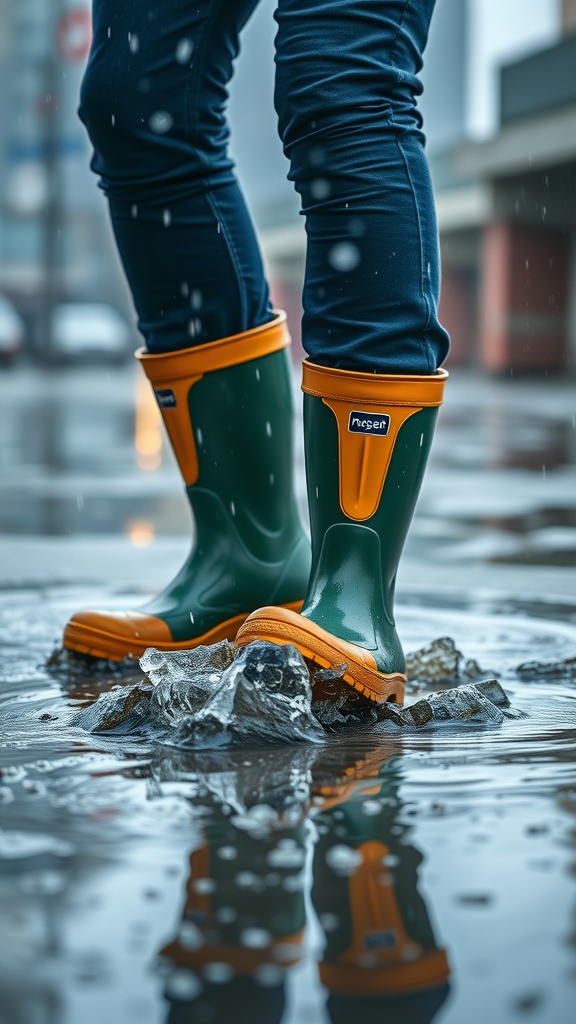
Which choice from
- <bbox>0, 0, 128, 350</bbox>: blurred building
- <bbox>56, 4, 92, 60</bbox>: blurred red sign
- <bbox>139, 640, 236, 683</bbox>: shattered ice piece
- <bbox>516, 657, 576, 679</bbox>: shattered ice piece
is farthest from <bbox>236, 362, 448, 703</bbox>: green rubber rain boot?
<bbox>0, 0, 128, 350</bbox>: blurred building

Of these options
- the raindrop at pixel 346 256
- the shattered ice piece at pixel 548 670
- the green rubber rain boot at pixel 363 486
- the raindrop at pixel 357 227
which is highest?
the raindrop at pixel 357 227

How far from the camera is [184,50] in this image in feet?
5.43

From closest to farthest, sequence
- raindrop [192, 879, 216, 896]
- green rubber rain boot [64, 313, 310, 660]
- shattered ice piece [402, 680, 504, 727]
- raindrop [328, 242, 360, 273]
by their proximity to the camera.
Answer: raindrop [192, 879, 216, 896] → shattered ice piece [402, 680, 504, 727] → raindrop [328, 242, 360, 273] → green rubber rain boot [64, 313, 310, 660]

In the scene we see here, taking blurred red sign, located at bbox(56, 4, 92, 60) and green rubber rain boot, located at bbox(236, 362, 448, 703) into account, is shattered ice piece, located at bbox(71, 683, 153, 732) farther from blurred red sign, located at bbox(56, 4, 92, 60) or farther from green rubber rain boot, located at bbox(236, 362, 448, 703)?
blurred red sign, located at bbox(56, 4, 92, 60)

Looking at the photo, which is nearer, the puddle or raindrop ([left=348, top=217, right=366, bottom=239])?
the puddle

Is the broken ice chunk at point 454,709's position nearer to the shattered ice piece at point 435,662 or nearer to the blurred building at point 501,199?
the shattered ice piece at point 435,662

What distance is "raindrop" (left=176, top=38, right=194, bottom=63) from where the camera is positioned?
1.65m

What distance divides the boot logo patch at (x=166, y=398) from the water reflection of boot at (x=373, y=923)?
89 cm

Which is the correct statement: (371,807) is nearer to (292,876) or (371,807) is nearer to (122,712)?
(292,876)

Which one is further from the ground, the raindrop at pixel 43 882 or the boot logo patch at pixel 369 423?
the boot logo patch at pixel 369 423

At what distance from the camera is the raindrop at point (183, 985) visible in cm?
70

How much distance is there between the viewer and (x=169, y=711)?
4.20 feet

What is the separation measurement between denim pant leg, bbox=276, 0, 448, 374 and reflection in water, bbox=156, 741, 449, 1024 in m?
0.56

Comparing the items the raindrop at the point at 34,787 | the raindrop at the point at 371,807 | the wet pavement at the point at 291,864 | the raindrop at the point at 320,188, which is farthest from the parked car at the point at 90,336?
the raindrop at the point at 371,807
